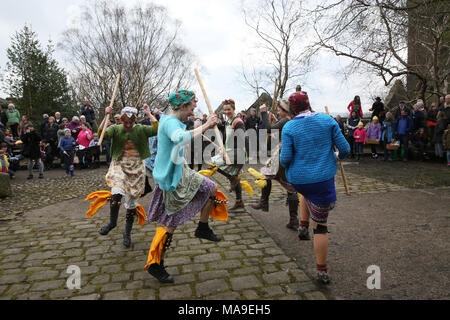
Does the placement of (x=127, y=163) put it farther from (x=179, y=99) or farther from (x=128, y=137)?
(x=179, y=99)

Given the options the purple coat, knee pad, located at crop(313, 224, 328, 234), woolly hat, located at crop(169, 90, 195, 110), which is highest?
woolly hat, located at crop(169, 90, 195, 110)

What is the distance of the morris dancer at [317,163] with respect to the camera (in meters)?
2.95

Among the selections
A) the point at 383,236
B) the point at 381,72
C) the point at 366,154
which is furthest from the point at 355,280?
the point at 366,154

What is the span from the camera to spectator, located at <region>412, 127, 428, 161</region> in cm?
1129

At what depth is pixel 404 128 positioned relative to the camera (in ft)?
37.7

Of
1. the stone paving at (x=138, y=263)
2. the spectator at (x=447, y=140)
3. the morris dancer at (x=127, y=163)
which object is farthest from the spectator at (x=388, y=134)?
the morris dancer at (x=127, y=163)

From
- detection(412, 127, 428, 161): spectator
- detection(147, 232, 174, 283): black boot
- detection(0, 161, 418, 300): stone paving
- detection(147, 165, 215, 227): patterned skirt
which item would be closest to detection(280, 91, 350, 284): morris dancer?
detection(0, 161, 418, 300): stone paving

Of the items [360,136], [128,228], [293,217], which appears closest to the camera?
[128,228]

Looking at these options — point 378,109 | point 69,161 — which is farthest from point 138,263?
point 378,109

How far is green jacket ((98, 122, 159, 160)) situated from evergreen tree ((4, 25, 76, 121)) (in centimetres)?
1696

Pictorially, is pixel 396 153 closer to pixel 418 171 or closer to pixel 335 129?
pixel 418 171

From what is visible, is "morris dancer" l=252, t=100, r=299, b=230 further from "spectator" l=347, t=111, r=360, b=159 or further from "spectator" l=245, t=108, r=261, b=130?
"spectator" l=245, t=108, r=261, b=130

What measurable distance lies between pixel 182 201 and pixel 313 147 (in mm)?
1381
